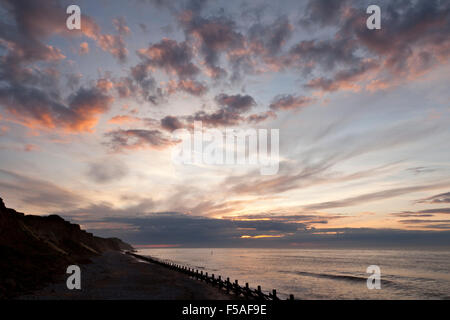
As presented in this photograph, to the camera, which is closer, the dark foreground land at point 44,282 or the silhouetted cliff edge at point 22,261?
the dark foreground land at point 44,282

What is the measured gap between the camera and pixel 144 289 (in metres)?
29.9

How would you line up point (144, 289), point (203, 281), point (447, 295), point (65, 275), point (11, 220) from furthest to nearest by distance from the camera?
1. point (447, 295)
2. point (11, 220)
3. point (203, 281)
4. point (65, 275)
5. point (144, 289)

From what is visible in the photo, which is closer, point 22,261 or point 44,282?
point 44,282

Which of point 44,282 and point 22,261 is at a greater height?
point 22,261

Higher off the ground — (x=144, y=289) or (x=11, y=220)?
(x=11, y=220)

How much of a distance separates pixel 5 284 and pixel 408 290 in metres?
66.4

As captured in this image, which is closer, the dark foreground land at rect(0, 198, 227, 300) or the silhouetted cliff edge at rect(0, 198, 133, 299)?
the dark foreground land at rect(0, 198, 227, 300)
